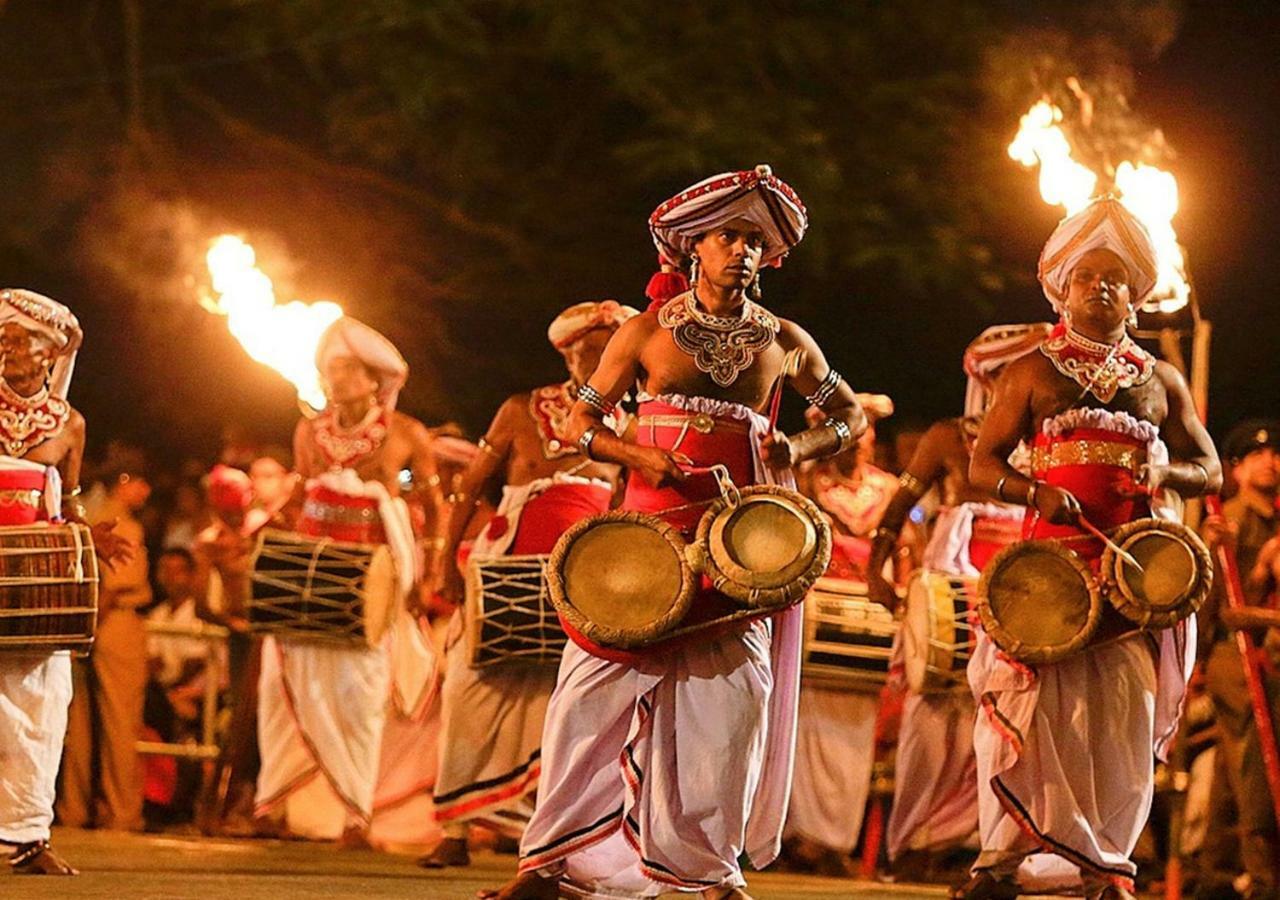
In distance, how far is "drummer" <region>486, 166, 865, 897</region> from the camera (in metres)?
7.74

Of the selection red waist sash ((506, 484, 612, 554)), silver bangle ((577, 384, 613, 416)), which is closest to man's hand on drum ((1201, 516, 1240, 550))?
red waist sash ((506, 484, 612, 554))

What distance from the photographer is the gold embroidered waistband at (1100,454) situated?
8.87m

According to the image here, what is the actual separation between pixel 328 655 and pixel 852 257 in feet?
26.8

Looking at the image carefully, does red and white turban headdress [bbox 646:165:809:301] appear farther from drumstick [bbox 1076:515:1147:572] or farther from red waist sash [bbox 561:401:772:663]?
drumstick [bbox 1076:515:1147:572]

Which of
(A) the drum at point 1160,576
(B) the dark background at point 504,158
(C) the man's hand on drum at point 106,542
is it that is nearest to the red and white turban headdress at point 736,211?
(A) the drum at point 1160,576

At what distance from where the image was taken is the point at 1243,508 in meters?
11.9

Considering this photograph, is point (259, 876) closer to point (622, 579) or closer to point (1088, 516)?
point (622, 579)

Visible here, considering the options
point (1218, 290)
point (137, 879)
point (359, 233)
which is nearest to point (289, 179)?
point (359, 233)

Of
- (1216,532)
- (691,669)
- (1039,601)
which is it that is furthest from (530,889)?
(1216,532)

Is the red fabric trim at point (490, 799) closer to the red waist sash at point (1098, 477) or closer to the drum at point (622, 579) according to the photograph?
the red waist sash at point (1098, 477)

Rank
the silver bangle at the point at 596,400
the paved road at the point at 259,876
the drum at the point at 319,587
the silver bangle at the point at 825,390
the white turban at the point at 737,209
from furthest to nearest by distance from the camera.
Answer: the drum at the point at 319,587
the paved road at the point at 259,876
the silver bangle at the point at 825,390
the silver bangle at the point at 596,400
the white turban at the point at 737,209

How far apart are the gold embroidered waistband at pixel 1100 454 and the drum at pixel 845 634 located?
10.5ft

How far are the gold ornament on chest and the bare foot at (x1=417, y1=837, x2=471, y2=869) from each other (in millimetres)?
3759

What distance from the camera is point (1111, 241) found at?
8953 mm
